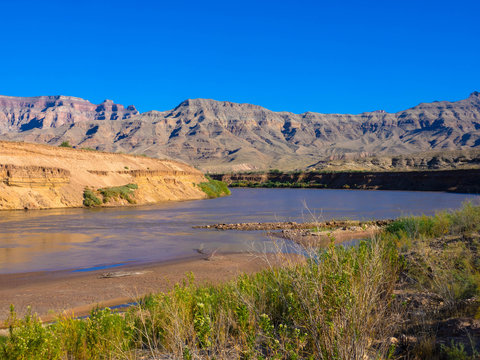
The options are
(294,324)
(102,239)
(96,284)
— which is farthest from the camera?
(102,239)

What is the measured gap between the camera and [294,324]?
5.10 meters

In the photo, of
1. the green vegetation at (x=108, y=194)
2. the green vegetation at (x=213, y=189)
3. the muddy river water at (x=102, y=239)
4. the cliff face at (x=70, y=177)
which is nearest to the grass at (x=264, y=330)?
the muddy river water at (x=102, y=239)

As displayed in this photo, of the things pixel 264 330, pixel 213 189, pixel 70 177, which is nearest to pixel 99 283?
pixel 264 330

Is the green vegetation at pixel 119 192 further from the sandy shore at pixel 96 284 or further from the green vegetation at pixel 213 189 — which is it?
the sandy shore at pixel 96 284

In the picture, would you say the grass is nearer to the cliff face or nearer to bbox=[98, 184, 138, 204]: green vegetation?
the cliff face

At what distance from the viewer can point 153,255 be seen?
1538cm

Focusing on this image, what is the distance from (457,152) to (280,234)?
9007 centimetres

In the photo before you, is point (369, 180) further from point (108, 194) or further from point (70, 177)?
point (70, 177)

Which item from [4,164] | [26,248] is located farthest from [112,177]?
[26,248]

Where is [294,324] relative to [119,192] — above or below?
above

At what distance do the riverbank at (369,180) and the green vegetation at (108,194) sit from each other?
51282mm

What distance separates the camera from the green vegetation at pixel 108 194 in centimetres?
3549

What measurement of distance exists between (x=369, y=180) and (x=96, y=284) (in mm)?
75613

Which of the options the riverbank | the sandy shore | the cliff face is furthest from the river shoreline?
the riverbank
